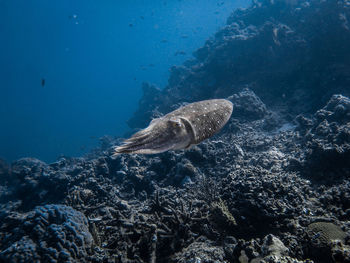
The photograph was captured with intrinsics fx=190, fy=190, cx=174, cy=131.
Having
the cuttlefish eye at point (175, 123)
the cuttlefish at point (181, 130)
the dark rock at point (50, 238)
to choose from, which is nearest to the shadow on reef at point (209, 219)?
the dark rock at point (50, 238)

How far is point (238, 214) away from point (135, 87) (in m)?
152

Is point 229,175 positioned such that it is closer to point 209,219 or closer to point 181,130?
point 209,219

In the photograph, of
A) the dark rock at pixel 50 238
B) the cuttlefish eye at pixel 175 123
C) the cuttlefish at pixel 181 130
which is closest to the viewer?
the cuttlefish at pixel 181 130

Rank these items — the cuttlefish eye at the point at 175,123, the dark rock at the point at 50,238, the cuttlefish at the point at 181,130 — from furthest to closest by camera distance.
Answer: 1. the dark rock at the point at 50,238
2. the cuttlefish eye at the point at 175,123
3. the cuttlefish at the point at 181,130

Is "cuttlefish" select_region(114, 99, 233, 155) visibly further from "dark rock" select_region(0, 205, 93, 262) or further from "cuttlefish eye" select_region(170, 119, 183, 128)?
"dark rock" select_region(0, 205, 93, 262)

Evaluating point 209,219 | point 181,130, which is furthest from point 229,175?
point 181,130

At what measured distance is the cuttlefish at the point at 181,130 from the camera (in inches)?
74.3

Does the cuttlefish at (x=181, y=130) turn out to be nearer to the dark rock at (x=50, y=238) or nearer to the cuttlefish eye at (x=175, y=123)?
the cuttlefish eye at (x=175, y=123)

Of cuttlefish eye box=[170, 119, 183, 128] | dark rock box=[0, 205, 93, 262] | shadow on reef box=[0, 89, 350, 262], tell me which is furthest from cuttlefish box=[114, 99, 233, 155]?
dark rock box=[0, 205, 93, 262]

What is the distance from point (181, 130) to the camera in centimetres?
207

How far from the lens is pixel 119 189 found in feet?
24.0

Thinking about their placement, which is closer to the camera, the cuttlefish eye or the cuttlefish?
the cuttlefish

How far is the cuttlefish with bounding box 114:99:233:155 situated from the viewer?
189 cm

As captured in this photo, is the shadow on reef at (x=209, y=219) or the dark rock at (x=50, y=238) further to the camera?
the dark rock at (x=50, y=238)
